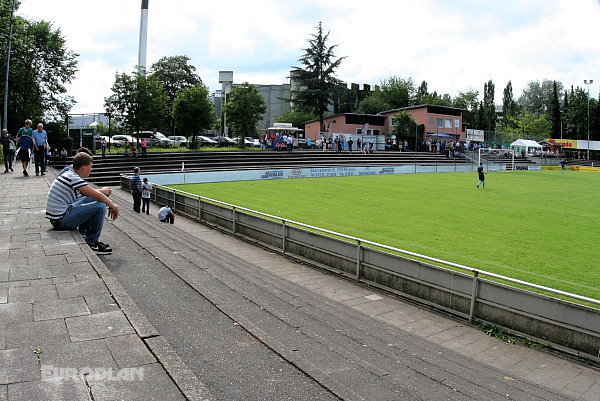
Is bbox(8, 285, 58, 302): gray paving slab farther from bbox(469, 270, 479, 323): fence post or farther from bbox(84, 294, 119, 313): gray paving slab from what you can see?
bbox(469, 270, 479, 323): fence post

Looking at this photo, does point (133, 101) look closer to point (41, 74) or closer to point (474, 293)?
point (41, 74)

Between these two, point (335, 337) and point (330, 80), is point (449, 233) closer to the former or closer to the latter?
point (335, 337)

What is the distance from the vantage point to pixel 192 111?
4894 cm

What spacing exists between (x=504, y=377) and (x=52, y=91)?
5360 centimetres

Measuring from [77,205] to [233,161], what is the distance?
34.7m

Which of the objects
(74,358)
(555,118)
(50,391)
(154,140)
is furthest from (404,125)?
(50,391)

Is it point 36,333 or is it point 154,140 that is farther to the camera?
point 154,140

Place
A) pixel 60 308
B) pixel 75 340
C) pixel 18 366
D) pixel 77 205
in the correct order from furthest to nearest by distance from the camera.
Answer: pixel 77 205 → pixel 60 308 → pixel 75 340 → pixel 18 366

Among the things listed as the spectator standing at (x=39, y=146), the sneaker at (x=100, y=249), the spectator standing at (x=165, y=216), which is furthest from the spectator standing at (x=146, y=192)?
the sneaker at (x=100, y=249)

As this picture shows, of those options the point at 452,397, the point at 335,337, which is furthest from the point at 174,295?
the point at 452,397

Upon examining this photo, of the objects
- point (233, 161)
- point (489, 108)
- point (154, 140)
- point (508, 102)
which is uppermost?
point (508, 102)

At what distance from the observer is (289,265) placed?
10.7 meters

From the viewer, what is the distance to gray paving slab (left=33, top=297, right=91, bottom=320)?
4.44m

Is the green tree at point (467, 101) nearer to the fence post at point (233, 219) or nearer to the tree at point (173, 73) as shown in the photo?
the tree at point (173, 73)
